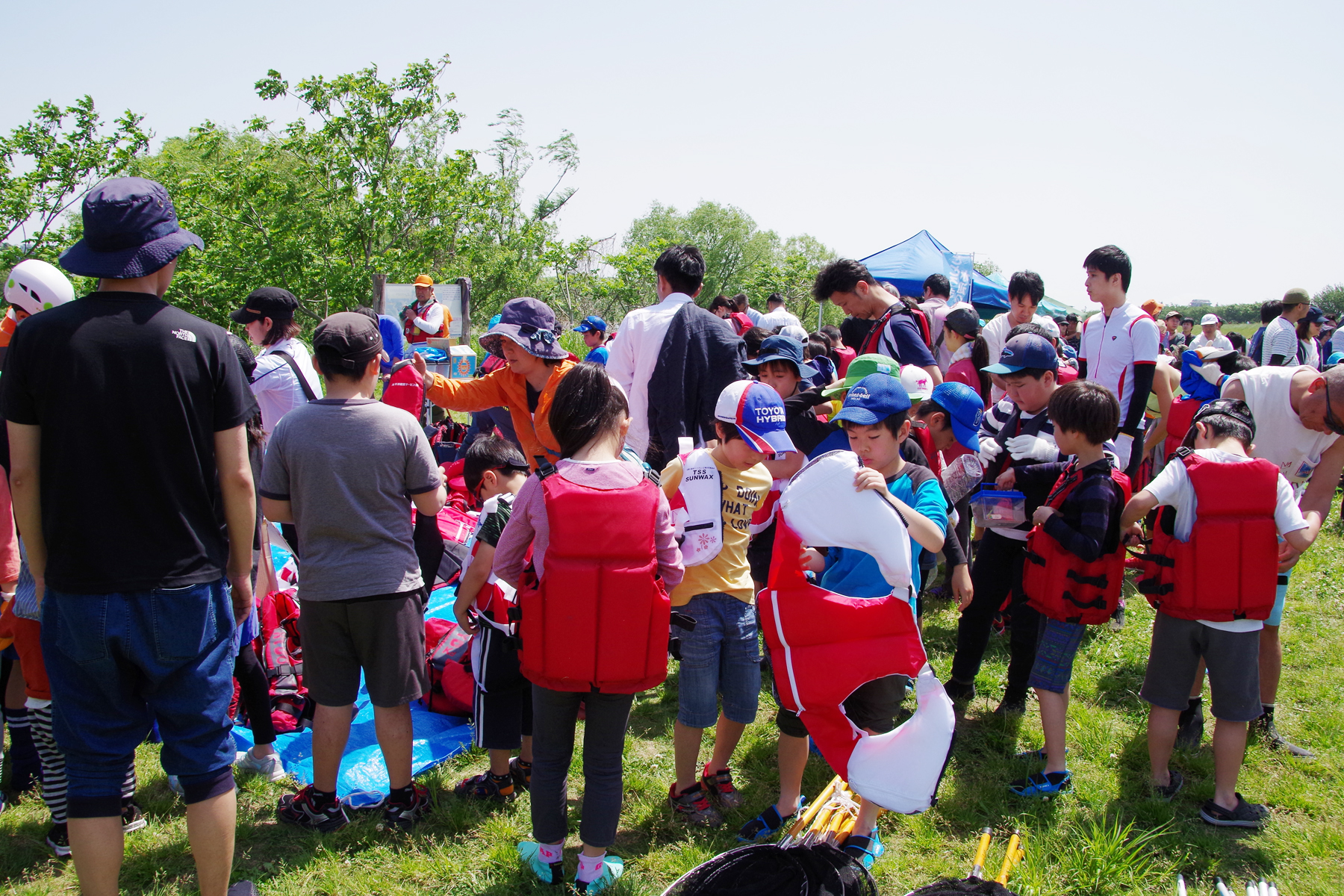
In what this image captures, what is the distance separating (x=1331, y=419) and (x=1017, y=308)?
294 centimetres

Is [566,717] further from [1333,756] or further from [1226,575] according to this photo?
[1333,756]

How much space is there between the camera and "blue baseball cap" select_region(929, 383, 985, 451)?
419cm

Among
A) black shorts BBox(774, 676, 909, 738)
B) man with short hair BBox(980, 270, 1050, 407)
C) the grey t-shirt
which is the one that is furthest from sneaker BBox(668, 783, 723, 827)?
man with short hair BBox(980, 270, 1050, 407)

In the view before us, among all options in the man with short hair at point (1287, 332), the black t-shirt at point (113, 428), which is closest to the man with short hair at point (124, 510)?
the black t-shirt at point (113, 428)

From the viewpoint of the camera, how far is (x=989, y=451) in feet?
12.9

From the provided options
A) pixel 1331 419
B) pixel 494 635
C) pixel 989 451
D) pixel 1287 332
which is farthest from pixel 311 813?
pixel 1287 332

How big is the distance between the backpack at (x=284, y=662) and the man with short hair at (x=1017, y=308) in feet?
16.6

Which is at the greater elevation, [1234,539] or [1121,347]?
[1121,347]

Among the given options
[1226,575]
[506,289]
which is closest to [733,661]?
[1226,575]

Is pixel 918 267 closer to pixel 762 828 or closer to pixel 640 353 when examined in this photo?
pixel 640 353

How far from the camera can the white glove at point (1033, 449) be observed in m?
3.69

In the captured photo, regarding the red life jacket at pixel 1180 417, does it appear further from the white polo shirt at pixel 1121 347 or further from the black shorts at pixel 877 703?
the black shorts at pixel 877 703

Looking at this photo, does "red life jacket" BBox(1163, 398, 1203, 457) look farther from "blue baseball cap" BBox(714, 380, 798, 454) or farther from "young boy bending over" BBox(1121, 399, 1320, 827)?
"blue baseball cap" BBox(714, 380, 798, 454)

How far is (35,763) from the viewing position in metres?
3.32
